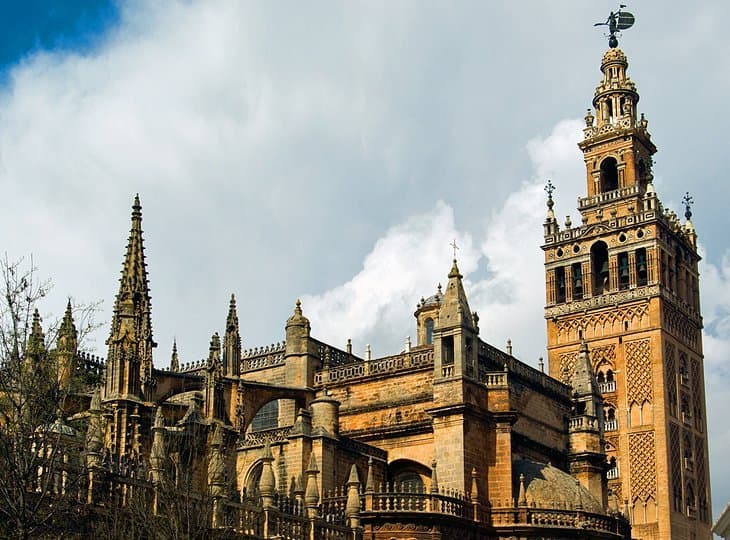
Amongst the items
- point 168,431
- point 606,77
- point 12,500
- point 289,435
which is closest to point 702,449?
point 606,77

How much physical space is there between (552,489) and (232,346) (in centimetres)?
1375

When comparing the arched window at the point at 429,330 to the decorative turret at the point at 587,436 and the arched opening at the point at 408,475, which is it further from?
the arched opening at the point at 408,475

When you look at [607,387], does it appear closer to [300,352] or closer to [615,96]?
[615,96]

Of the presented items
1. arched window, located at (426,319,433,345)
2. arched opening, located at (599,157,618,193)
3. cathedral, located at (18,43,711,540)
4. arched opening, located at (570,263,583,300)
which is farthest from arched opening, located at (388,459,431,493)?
arched opening, located at (599,157,618,193)

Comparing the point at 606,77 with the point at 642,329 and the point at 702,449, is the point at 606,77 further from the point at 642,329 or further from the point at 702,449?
the point at 702,449

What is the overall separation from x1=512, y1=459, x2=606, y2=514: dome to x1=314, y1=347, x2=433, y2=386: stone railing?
5.39 m

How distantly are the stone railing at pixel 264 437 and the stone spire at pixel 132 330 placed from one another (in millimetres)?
9479

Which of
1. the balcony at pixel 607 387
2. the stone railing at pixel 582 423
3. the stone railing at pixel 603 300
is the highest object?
the stone railing at pixel 603 300

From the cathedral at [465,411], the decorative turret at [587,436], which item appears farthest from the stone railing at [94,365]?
the decorative turret at [587,436]

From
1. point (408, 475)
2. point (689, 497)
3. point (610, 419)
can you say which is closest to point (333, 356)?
point (408, 475)

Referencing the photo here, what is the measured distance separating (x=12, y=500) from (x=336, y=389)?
2921 centimetres

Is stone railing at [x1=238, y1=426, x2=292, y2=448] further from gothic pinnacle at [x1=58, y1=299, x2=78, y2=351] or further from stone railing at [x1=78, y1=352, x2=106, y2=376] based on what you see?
gothic pinnacle at [x1=58, y1=299, x2=78, y2=351]

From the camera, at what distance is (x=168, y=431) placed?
103 ft

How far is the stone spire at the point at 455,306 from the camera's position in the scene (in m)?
43.5
